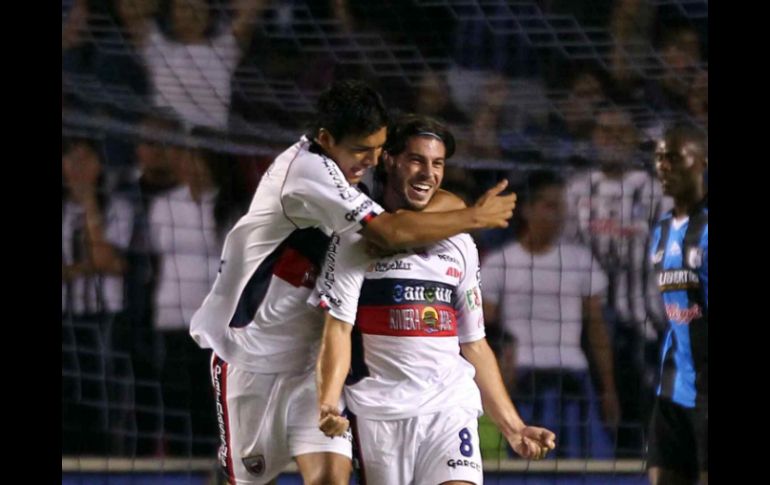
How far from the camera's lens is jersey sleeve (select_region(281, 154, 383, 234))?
3303mm

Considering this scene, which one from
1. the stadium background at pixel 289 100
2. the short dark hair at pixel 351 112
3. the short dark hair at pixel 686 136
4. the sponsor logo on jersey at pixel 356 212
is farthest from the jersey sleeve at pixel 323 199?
the short dark hair at pixel 686 136

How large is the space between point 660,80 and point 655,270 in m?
0.82

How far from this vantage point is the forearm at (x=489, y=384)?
344 cm

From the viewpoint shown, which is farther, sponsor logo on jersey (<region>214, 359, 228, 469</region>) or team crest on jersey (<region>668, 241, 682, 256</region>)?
team crest on jersey (<region>668, 241, 682, 256</region>)

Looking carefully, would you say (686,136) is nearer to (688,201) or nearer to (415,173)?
(688,201)

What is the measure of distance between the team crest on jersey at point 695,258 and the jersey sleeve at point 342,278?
1.15m

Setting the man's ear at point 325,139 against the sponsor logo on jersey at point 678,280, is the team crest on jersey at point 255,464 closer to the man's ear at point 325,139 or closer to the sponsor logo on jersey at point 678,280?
the man's ear at point 325,139

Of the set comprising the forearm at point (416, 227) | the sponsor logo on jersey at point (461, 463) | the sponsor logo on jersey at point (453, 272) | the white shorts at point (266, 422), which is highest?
the forearm at point (416, 227)

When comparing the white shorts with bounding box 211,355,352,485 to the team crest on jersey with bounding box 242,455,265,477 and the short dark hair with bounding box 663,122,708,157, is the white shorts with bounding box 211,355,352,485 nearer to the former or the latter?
the team crest on jersey with bounding box 242,455,265,477

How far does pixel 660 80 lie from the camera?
4.60 metres

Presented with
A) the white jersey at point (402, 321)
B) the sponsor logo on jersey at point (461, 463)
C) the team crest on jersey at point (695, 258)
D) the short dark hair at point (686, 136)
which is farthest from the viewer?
the short dark hair at point (686, 136)

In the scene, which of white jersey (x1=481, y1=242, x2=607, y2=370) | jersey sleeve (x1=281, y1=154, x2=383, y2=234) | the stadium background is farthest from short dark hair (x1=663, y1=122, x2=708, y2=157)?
jersey sleeve (x1=281, y1=154, x2=383, y2=234)
